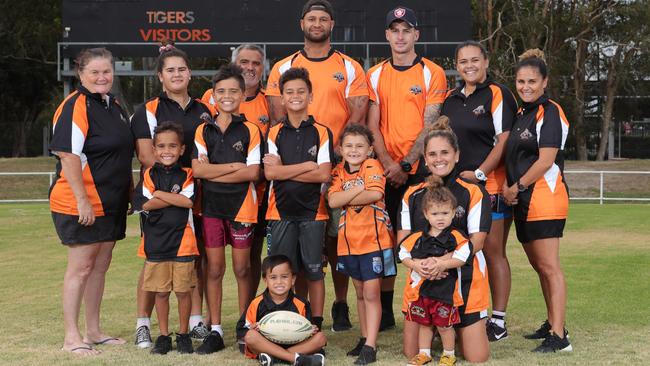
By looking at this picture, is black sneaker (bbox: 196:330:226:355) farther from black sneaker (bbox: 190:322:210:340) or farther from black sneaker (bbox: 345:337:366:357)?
black sneaker (bbox: 345:337:366:357)

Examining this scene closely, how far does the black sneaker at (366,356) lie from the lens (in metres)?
5.99

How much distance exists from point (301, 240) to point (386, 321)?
4.02 ft

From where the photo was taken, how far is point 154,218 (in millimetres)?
6500

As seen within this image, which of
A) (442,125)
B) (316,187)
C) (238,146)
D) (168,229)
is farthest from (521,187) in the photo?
(168,229)

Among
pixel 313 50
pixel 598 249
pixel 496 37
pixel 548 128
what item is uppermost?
pixel 496 37

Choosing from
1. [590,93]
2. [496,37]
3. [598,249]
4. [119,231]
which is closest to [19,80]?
[496,37]

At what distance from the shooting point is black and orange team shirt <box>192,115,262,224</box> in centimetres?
650

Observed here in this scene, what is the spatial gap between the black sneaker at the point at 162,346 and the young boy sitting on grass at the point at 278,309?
1.73 ft

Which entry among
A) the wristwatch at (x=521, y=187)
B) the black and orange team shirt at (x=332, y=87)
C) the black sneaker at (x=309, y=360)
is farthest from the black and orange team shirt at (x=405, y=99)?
the black sneaker at (x=309, y=360)

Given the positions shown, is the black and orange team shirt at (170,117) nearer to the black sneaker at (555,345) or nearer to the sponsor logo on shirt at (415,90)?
the sponsor logo on shirt at (415,90)

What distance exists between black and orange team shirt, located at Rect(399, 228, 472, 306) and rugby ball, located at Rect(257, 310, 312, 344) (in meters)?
0.70

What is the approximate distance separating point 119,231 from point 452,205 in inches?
97.7

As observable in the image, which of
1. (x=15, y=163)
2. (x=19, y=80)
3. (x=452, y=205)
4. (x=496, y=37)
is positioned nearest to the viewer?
(x=452, y=205)

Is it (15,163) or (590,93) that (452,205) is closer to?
(15,163)
